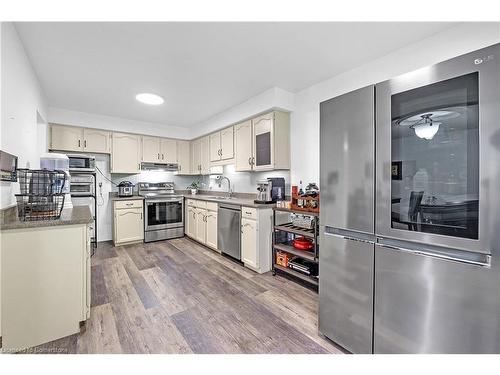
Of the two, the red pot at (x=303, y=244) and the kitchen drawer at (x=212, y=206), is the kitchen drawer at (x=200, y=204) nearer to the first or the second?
the kitchen drawer at (x=212, y=206)

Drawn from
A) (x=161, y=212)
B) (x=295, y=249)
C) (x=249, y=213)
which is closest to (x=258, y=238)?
(x=249, y=213)

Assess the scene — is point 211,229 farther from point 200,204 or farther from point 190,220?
point 190,220

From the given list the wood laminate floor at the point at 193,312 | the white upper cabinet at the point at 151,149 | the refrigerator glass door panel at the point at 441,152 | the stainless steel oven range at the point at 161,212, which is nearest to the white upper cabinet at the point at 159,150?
the white upper cabinet at the point at 151,149

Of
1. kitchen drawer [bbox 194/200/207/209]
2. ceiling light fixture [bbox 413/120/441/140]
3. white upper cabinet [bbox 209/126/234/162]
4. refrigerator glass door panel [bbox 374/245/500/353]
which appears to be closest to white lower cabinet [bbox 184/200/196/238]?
kitchen drawer [bbox 194/200/207/209]

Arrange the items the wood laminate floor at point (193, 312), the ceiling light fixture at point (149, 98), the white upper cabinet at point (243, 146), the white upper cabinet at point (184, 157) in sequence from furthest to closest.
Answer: the white upper cabinet at point (184, 157), the white upper cabinet at point (243, 146), the ceiling light fixture at point (149, 98), the wood laminate floor at point (193, 312)

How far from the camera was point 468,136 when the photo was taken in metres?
1.02

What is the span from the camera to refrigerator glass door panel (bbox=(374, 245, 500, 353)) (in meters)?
0.95

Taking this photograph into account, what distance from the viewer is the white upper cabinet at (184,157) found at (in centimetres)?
489

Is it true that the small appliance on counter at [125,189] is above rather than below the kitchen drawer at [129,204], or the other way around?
above

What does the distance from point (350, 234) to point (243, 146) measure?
237 centimetres

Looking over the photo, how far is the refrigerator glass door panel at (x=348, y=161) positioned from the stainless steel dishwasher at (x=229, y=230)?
5.57ft

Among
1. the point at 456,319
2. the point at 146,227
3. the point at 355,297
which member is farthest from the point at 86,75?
the point at 456,319

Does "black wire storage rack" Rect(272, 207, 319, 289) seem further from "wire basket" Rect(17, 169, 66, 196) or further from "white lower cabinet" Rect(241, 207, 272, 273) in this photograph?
"wire basket" Rect(17, 169, 66, 196)

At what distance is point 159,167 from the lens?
4555 mm
